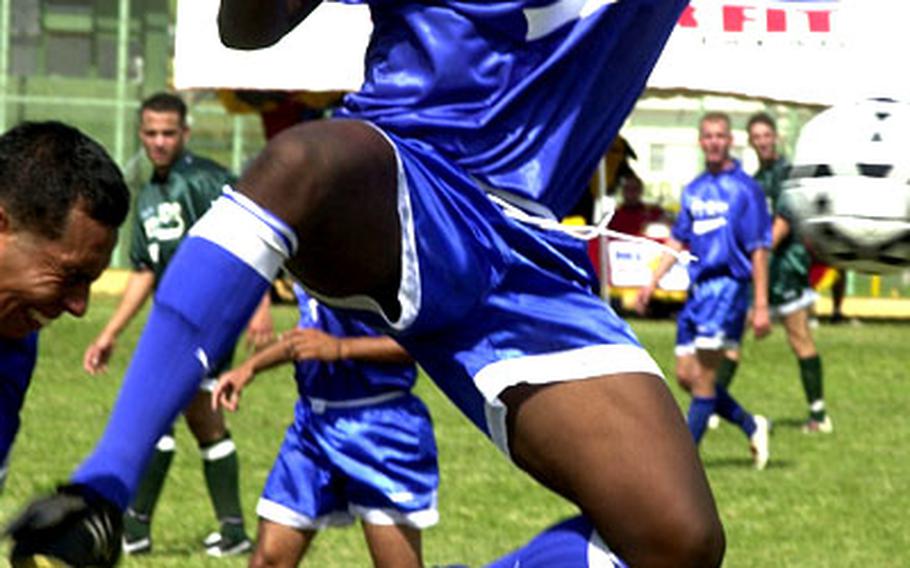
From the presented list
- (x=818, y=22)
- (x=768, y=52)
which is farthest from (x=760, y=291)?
A: (x=768, y=52)

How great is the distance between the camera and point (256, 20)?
438 centimetres

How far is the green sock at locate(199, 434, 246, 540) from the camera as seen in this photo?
10000 mm

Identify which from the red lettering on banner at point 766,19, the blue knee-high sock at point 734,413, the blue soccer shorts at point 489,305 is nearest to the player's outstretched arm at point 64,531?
the blue soccer shorts at point 489,305

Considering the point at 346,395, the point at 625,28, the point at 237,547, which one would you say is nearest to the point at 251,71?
the point at 237,547

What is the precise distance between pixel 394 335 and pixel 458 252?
0.26 meters

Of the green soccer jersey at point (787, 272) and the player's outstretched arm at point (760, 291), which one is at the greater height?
the player's outstretched arm at point (760, 291)

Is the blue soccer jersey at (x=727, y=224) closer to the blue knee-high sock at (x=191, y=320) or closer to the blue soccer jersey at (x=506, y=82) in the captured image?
the blue soccer jersey at (x=506, y=82)

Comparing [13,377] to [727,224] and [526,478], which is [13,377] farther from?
[727,224]

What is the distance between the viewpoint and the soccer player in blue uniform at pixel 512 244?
421 cm

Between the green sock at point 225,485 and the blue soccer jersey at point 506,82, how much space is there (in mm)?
5454

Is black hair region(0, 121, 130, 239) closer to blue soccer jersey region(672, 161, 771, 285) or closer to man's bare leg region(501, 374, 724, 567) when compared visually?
man's bare leg region(501, 374, 724, 567)

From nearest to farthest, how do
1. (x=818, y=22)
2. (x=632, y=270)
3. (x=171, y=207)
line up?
(x=171, y=207) < (x=818, y=22) < (x=632, y=270)

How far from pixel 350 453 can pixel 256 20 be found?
129 inches

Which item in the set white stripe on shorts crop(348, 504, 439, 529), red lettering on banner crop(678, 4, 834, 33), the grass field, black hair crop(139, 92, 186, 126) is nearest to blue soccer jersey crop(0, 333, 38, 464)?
white stripe on shorts crop(348, 504, 439, 529)
